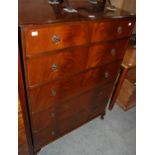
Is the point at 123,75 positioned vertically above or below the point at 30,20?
below

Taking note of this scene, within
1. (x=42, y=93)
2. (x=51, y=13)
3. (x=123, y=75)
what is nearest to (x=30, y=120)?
(x=42, y=93)

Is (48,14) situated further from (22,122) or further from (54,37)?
(22,122)

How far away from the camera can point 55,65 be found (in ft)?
3.33

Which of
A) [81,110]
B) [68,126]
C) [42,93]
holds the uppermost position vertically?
[42,93]

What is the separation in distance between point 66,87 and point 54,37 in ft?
1.42

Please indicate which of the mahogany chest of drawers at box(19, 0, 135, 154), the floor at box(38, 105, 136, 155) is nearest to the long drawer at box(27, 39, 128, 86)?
the mahogany chest of drawers at box(19, 0, 135, 154)

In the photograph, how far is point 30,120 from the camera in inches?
45.8

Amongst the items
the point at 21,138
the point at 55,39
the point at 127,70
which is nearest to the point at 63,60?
the point at 55,39

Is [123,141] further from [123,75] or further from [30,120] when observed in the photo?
[30,120]

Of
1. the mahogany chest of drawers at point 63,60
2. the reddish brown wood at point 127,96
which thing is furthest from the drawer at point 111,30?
the reddish brown wood at point 127,96

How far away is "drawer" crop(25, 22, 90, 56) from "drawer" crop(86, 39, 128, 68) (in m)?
0.17

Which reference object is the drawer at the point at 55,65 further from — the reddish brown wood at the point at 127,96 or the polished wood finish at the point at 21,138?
the reddish brown wood at the point at 127,96

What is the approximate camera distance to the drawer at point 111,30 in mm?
1068
